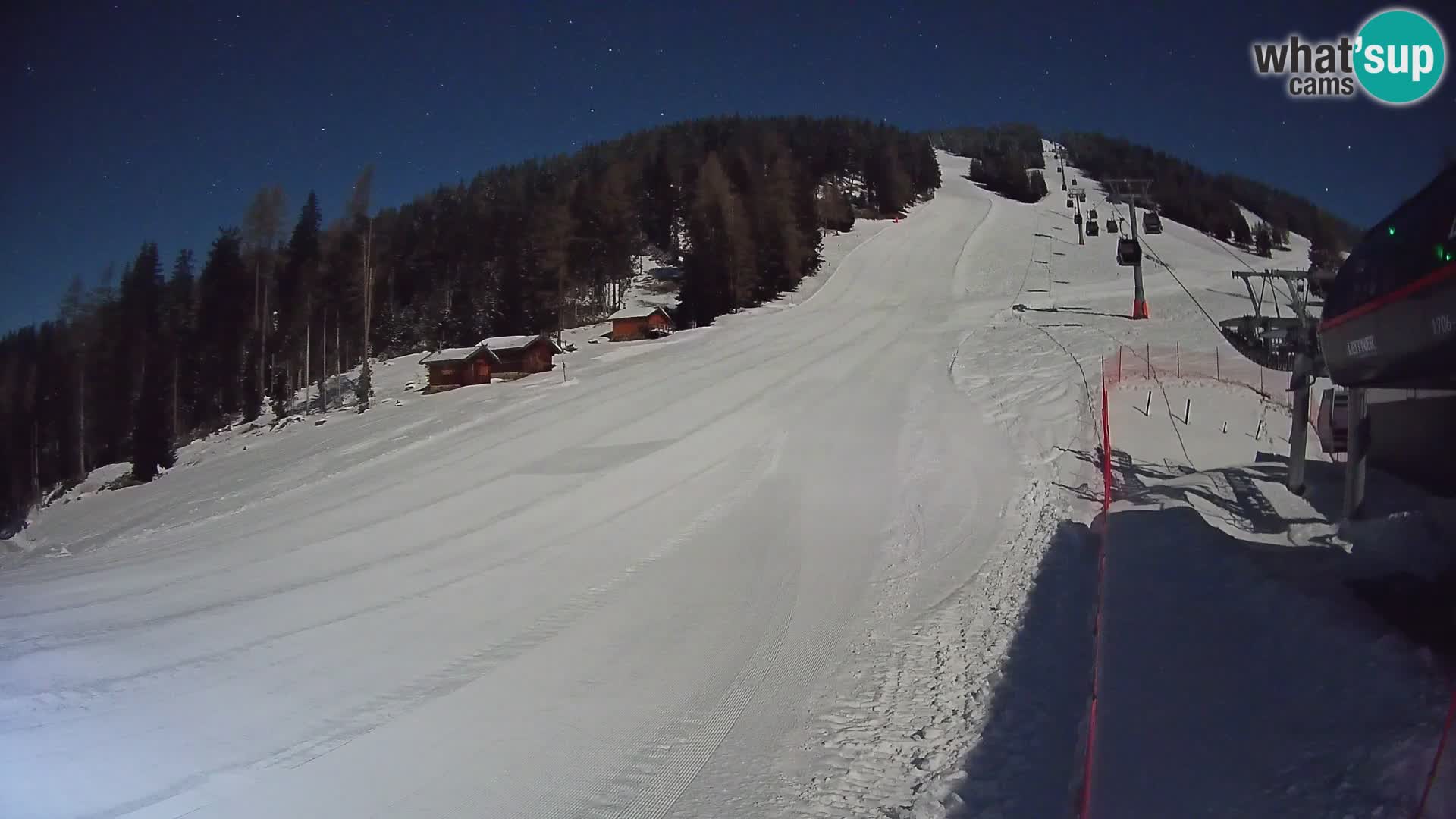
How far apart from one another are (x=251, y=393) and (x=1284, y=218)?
69.3 metres

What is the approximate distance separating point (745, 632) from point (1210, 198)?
327ft

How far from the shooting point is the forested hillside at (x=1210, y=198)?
139ft

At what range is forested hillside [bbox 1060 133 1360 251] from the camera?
42.5 metres

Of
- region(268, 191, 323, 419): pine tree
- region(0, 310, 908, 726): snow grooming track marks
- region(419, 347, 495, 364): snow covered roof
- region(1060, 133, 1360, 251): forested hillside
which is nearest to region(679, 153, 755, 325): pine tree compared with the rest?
region(419, 347, 495, 364): snow covered roof

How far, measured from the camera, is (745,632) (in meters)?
10.1

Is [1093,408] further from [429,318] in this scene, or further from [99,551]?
[429,318]

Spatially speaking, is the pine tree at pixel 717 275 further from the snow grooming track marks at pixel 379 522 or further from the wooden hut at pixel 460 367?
the snow grooming track marks at pixel 379 522

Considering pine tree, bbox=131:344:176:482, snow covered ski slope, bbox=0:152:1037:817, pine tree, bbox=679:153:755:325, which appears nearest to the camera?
snow covered ski slope, bbox=0:152:1037:817

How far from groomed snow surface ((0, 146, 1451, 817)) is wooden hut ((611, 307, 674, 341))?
1098 inches

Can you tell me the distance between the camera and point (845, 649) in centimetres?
939

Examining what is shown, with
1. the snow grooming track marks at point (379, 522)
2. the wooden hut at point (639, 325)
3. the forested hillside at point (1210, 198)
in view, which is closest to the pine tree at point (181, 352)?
the wooden hut at point (639, 325)

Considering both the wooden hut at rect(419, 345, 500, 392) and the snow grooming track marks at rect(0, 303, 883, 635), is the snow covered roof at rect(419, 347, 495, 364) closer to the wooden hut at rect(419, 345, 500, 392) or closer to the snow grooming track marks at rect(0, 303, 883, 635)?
the wooden hut at rect(419, 345, 500, 392)

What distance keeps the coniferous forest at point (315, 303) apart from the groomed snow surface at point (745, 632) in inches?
1142

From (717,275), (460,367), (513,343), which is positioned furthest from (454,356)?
(717,275)
